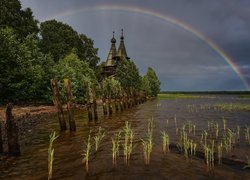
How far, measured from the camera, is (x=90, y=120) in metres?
26.9

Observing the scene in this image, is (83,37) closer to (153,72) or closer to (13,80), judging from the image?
(153,72)

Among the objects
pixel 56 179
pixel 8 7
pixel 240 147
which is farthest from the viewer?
pixel 8 7

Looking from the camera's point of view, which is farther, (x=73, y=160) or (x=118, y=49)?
(x=118, y=49)

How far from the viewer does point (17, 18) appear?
59.0 metres

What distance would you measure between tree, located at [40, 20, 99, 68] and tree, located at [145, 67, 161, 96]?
23719 mm

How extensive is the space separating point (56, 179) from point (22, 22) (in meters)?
56.2

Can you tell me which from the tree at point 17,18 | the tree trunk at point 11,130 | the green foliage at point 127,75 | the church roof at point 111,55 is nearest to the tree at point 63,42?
the church roof at point 111,55

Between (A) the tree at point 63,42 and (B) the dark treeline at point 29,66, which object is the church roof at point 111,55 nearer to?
(A) the tree at point 63,42

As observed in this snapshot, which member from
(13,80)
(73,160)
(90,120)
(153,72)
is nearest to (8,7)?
(13,80)

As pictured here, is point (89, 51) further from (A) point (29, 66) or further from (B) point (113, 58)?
(A) point (29, 66)

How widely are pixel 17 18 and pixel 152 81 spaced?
66.4 meters

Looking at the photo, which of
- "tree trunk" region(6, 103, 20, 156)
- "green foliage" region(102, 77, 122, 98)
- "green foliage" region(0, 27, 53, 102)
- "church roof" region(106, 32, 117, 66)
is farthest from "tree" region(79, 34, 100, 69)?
"tree trunk" region(6, 103, 20, 156)

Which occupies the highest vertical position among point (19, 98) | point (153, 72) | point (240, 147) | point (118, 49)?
point (118, 49)

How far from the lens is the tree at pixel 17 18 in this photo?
2210 inches
